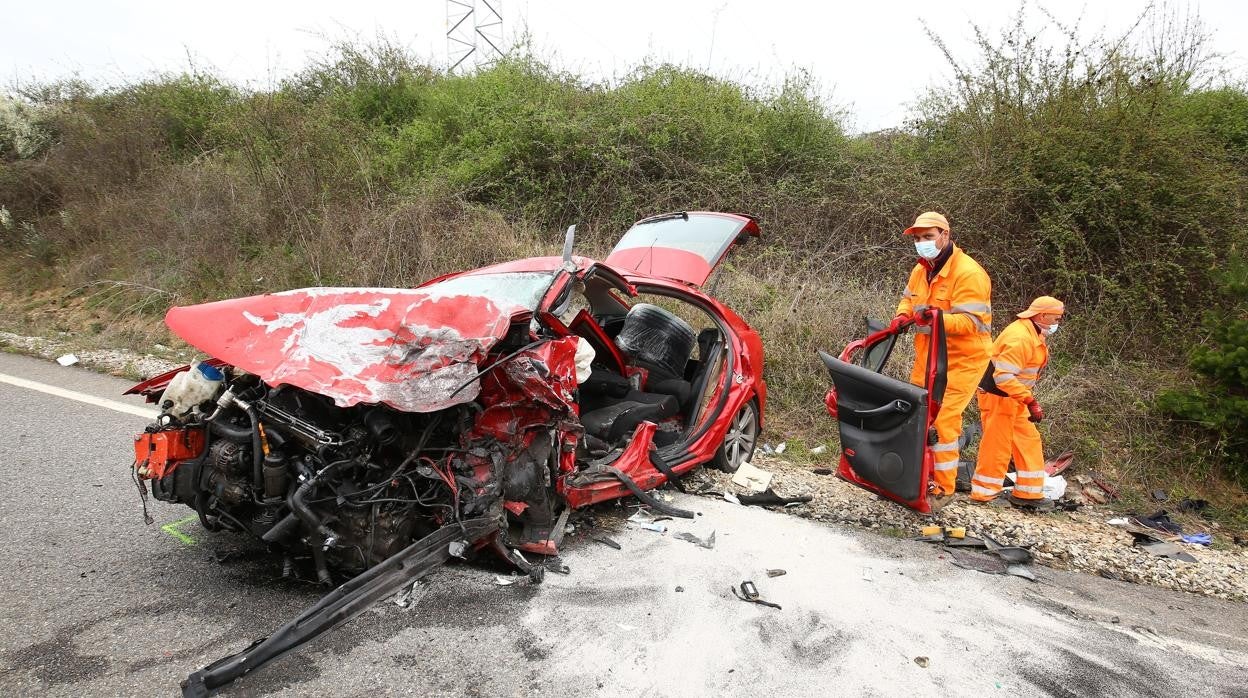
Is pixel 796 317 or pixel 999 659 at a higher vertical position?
pixel 796 317

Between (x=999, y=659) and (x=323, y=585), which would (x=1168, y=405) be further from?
(x=323, y=585)

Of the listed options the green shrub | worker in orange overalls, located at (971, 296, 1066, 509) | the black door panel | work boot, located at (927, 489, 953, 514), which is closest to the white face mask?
worker in orange overalls, located at (971, 296, 1066, 509)

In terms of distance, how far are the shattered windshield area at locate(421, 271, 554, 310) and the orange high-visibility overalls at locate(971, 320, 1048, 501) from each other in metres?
3.18

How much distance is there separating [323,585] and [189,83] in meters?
13.5

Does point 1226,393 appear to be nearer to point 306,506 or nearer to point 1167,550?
point 1167,550

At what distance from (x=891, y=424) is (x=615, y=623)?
2098mm

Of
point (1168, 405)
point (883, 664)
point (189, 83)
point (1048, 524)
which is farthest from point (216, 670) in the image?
point (189, 83)

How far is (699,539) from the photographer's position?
375 centimetres

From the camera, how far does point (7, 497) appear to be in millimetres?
3758

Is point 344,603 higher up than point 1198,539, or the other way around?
point 344,603

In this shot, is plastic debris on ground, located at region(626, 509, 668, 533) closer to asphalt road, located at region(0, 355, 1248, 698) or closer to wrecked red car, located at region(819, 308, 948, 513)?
asphalt road, located at region(0, 355, 1248, 698)

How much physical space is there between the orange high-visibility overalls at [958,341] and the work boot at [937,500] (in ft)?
0.13

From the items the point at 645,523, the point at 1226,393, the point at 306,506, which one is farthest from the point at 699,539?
the point at 1226,393

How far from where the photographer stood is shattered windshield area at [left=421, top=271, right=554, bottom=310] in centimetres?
359
